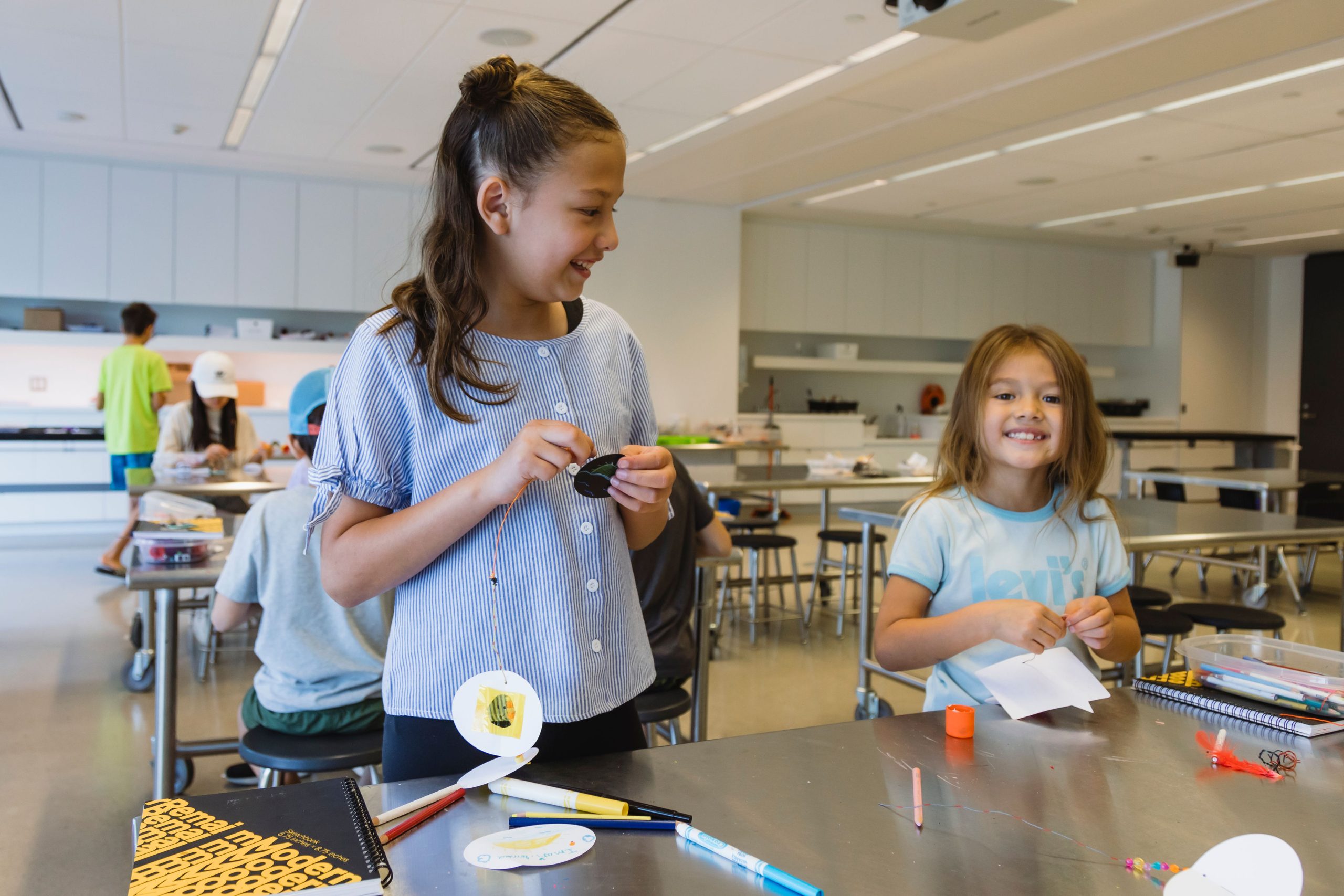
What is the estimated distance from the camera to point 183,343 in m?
7.42

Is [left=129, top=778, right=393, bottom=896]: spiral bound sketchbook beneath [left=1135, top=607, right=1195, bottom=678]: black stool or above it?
above

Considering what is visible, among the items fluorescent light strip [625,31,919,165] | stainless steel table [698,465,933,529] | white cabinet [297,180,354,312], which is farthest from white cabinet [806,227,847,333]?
stainless steel table [698,465,933,529]

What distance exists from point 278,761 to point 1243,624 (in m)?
2.88

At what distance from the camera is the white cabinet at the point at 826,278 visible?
384 inches

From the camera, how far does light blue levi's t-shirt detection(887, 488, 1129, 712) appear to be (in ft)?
5.05

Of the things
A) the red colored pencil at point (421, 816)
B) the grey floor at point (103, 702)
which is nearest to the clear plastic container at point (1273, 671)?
the red colored pencil at point (421, 816)

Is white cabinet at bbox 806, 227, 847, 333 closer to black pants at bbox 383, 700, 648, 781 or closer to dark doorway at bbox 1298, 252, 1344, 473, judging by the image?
dark doorway at bbox 1298, 252, 1344, 473

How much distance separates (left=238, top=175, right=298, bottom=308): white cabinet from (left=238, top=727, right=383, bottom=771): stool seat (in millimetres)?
6165

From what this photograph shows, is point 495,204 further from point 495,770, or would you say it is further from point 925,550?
point 925,550

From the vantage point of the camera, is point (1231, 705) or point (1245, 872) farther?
point (1231, 705)

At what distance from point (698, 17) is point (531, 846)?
410 cm

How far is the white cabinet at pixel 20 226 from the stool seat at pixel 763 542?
543cm

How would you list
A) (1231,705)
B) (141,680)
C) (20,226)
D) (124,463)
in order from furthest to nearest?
(20,226)
(124,463)
(141,680)
(1231,705)

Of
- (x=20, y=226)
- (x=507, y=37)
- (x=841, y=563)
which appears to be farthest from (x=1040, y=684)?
(x=20, y=226)
